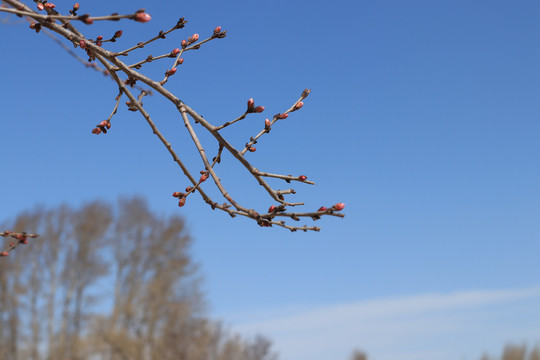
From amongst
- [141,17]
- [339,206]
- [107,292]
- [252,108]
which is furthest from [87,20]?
[107,292]

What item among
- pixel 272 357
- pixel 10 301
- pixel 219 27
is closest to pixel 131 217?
pixel 10 301

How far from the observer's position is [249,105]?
246cm

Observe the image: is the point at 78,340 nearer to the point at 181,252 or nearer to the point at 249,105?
the point at 181,252

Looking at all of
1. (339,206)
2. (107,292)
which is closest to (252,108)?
(339,206)

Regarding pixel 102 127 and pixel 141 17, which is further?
pixel 102 127

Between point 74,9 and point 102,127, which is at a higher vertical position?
→ point 74,9

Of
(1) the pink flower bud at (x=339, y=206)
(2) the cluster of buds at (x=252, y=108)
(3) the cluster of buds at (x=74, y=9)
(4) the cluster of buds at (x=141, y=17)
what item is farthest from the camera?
(3) the cluster of buds at (x=74, y=9)

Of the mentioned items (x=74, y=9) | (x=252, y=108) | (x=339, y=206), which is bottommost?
(x=339, y=206)

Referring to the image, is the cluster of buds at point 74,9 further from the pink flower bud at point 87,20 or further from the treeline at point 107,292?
the treeline at point 107,292

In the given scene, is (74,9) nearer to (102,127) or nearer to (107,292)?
(102,127)

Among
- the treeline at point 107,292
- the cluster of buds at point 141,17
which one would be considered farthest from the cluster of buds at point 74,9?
the treeline at point 107,292

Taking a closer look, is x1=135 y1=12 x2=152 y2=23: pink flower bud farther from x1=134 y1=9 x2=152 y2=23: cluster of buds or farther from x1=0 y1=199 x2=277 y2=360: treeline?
x1=0 y1=199 x2=277 y2=360: treeline

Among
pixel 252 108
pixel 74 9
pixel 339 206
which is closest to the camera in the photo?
pixel 339 206

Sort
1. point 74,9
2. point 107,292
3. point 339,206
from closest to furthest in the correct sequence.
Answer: point 339,206 < point 74,9 < point 107,292
